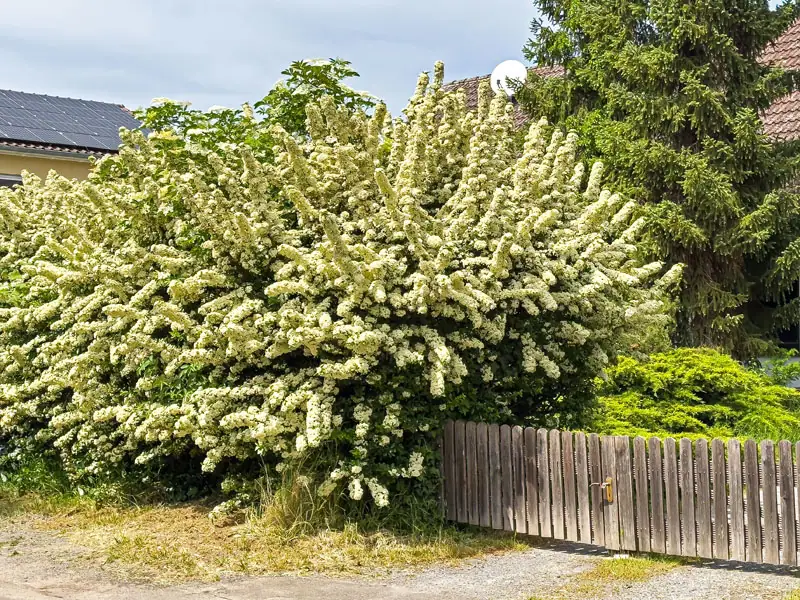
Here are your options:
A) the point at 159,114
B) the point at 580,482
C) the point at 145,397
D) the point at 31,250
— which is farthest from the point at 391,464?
the point at 31,250

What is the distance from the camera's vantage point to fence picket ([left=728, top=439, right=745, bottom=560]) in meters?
6.70

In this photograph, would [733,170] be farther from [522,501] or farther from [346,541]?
[346,541]

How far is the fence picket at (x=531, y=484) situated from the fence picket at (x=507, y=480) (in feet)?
0.45

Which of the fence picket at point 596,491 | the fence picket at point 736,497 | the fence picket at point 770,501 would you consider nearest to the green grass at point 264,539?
the fence picket at point 596,491

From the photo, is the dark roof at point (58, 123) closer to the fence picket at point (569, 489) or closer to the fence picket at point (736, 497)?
the fence picket at point (569, 489)

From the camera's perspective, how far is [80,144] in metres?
20.1

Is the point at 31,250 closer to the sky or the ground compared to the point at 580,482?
closer to the sky

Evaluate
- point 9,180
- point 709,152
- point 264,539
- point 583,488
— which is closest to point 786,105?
point 709,152

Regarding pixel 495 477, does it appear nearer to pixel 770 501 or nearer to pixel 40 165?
pixel 770 501

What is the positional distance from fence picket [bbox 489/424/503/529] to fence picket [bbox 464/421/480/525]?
14 centimetres

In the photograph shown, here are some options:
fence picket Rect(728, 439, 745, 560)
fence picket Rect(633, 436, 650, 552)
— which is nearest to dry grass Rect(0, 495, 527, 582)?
fence picket Rect(633, 436, 650, 552)

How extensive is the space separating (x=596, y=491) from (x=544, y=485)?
42 cm

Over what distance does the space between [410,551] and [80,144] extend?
1502 cm

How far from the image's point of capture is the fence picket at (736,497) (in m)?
6.70
